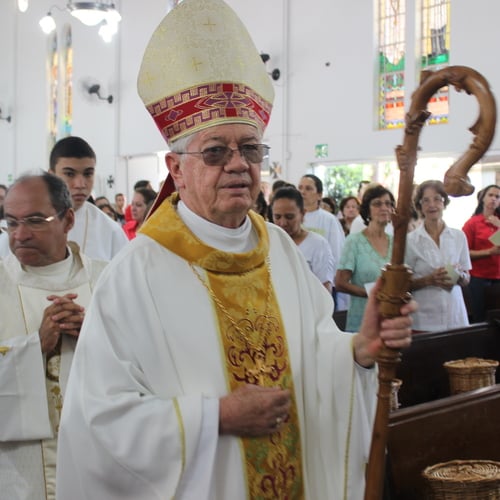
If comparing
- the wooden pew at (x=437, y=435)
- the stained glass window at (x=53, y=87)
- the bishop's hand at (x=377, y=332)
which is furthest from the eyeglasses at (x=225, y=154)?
the stained glass window at (x=53, y=87)

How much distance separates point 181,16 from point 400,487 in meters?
2.05

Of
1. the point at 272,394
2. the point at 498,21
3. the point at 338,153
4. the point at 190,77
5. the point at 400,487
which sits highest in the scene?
the point at 498,21

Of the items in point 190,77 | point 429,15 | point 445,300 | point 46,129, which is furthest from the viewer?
point 46,129

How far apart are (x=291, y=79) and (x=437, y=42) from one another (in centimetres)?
307

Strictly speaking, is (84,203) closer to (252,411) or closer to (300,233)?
(300,233)

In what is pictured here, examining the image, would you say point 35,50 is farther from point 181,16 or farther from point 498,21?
point 181,16

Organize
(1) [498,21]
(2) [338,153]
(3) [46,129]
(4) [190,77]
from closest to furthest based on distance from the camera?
(4) [190,77], (1) [498,21], (2) [338,153], (3) [46,129]

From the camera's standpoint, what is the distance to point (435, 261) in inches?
213

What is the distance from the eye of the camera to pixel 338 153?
1461cm

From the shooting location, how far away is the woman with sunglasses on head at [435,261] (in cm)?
535

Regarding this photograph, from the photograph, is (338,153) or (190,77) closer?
(190,77)

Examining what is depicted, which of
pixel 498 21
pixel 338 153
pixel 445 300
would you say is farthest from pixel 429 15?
pixel 445 300

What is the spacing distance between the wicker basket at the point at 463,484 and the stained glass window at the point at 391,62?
36.6 ft

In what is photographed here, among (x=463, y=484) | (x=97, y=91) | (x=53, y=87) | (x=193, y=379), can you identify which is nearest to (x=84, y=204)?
(x=193, y=379)
